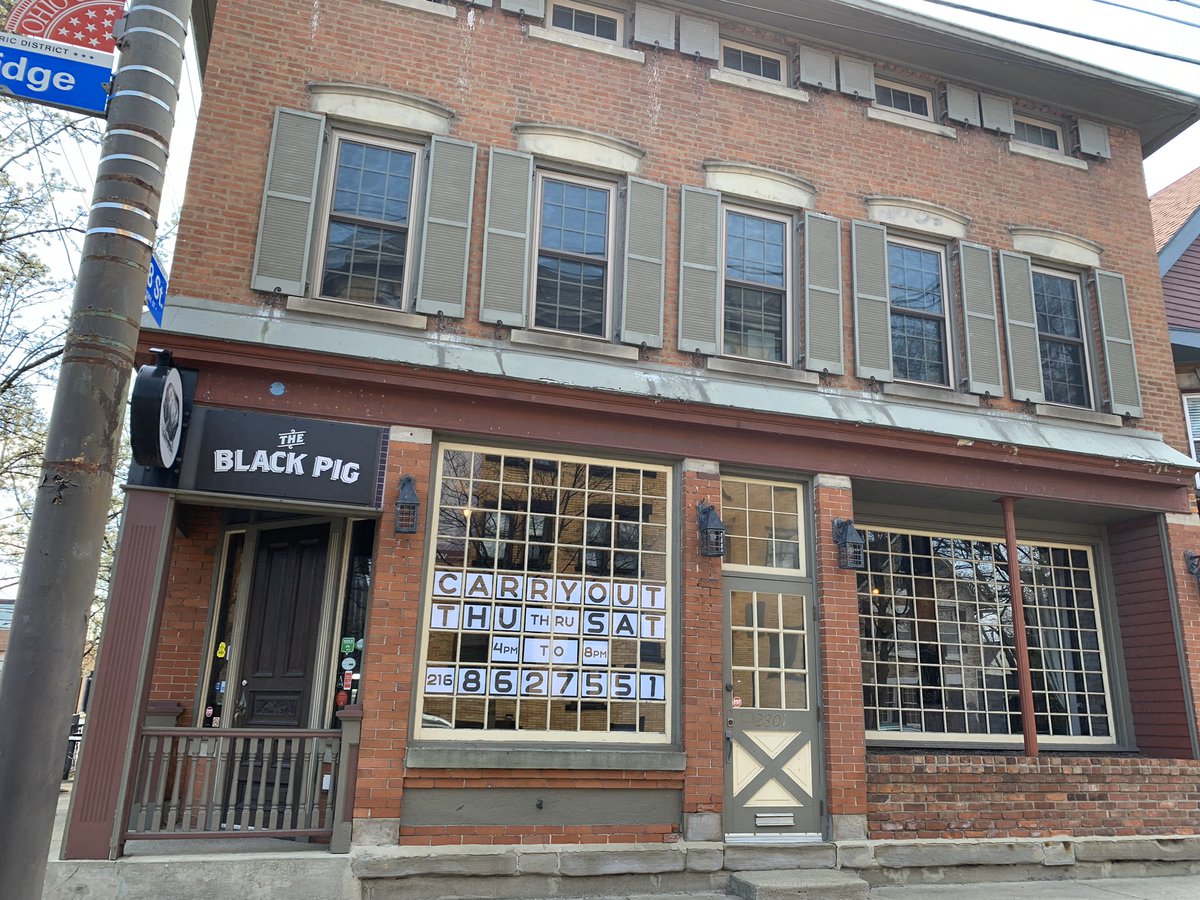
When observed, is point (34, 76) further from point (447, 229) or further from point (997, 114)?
point (997, 114)

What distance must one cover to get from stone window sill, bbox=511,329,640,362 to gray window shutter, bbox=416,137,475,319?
24.2 inches

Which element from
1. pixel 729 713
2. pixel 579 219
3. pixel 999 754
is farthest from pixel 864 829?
pixel 579 219

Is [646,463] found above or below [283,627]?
above

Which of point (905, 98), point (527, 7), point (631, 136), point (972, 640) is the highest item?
point (905, 98)

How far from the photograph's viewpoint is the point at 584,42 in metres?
9.30

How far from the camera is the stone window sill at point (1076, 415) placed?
10070 millimetres

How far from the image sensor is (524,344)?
27.3 feet

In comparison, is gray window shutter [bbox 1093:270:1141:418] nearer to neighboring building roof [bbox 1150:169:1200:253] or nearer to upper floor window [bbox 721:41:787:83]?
neighboring building roof [bbox 1150:169:1200:253]

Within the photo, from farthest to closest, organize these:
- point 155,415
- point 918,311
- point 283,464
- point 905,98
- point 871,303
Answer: point 905,98
point 918,311
point 871,303
point 283,464
point 155,415

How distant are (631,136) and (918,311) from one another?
12.1 feet

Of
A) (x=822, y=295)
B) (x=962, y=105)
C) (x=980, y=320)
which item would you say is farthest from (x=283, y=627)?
(x=962, y=105)

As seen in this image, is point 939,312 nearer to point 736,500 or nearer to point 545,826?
point 736,500

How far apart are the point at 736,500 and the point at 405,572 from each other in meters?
3.26

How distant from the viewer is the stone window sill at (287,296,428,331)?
7.86 metres
